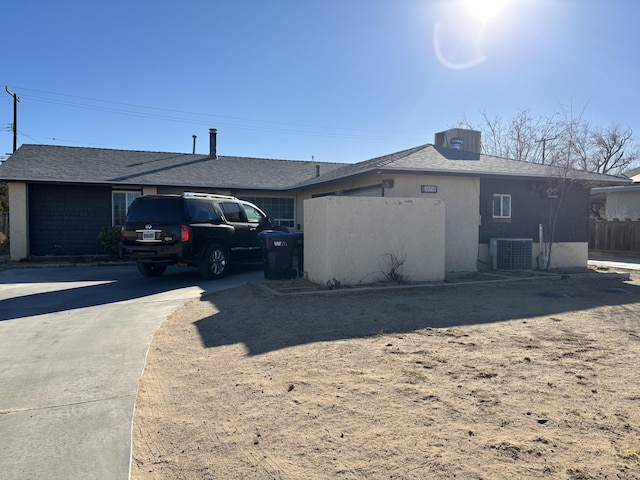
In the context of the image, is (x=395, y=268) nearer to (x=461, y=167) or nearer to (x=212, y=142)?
(x=461, y=167)

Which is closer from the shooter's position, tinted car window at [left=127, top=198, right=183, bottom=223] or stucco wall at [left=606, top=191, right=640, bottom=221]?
tinted car window at [left=127, top=198, right=183, bottom=223]

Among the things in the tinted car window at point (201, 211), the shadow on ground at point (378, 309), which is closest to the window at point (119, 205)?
the tinted car window at point (201, 211)

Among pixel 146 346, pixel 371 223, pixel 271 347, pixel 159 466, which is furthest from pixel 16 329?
pixel 371 223

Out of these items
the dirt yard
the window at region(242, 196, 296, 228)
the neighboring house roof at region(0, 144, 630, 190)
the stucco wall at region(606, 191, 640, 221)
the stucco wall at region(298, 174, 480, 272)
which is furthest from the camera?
the stucco wall at region(606, 191, 640, 221)

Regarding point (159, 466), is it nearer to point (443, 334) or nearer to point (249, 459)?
point (249, 459)

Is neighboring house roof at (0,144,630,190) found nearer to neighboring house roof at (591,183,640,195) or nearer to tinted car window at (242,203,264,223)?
tinted car window at (242,203,264,223)

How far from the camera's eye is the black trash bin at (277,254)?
1084 cm

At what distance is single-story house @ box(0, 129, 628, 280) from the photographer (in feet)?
40.4

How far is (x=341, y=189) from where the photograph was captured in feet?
49.8

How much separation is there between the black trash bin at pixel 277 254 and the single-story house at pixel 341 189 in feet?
6.12

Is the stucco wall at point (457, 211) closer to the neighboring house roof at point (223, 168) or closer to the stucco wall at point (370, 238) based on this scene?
the neighboring house roof at point (223, 168)

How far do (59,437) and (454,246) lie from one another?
10.5m

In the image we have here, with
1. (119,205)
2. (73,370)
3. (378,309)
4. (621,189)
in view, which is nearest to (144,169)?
(119,205)

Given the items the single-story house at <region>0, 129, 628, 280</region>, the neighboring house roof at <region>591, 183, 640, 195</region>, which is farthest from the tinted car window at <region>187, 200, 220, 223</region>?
the neighboring house roof at <region>591, 183, 640, 195</region>
